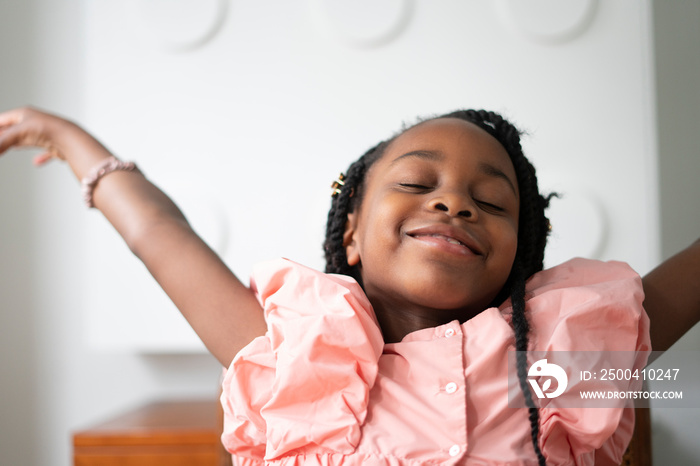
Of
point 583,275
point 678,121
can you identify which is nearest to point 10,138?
point 583,275

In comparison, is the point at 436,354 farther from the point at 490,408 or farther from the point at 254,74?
the point at 254,74

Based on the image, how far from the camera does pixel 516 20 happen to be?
152 cm

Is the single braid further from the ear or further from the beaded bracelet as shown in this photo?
the beaded bracelet

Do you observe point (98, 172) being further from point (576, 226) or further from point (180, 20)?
point (576, 226)

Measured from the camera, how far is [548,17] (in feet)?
4.96

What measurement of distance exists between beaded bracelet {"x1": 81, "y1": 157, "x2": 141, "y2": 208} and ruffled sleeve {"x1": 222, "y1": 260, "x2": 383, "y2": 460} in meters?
0.35

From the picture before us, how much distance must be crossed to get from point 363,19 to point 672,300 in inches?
43.3

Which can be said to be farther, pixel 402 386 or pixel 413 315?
pixel 413 315

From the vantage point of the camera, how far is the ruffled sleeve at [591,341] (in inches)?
25.6

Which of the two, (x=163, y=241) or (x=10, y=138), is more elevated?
(x=10, y=138)

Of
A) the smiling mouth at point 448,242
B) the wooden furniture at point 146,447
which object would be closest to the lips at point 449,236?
the smiling mouth at point 448,242

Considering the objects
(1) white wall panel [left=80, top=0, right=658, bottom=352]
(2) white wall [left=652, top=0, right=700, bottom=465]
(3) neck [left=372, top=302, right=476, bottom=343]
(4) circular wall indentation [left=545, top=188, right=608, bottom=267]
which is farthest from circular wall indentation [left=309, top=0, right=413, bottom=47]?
(3) neck [left=372, top=302, right=476, bottom=343]

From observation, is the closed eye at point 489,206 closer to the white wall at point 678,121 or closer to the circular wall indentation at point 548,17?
the circular wall indentation at point 548,17

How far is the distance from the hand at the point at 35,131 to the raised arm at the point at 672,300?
0.90m
